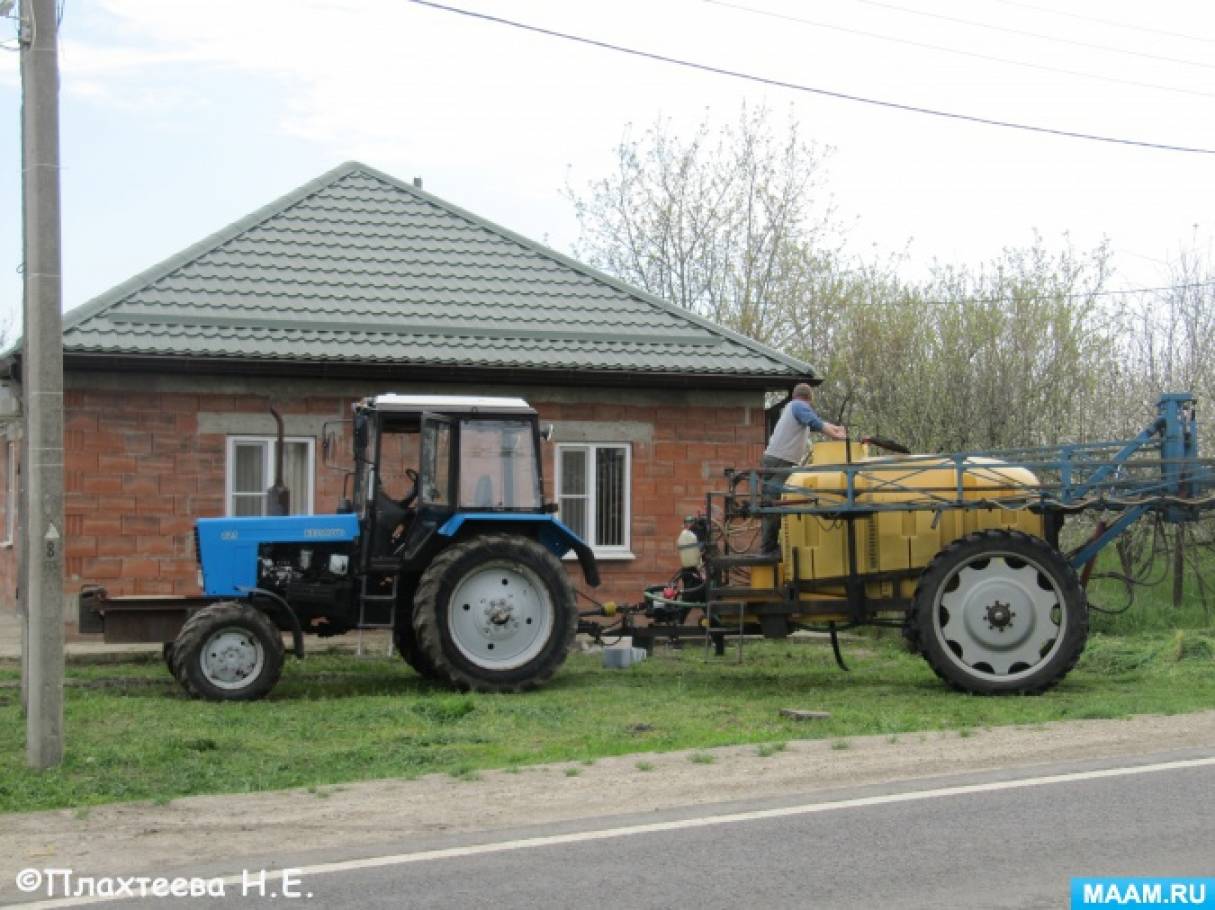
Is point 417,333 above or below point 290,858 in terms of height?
above

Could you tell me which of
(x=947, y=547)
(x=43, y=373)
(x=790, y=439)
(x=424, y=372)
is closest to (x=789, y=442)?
(x=790, y=439)

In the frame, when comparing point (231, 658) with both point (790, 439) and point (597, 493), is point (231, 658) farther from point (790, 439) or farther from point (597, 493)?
point (597, 493)

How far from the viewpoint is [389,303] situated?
1897 centimetres

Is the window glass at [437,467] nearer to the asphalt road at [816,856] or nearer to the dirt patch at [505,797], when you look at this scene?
the dirt patch at [505,797]

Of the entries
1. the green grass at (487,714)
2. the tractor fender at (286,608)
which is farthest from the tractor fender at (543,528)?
the tractor fender at (286,608)

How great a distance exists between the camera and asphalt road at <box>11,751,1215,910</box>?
662cm

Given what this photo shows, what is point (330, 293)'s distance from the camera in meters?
18.9

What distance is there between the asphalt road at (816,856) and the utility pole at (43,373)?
3.03m

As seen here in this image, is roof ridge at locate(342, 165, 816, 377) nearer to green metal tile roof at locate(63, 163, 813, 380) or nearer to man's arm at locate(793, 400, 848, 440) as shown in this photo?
green metal tile roof at locate(63, 163, 813, 380)

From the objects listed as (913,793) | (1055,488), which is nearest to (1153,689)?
(1055,488)

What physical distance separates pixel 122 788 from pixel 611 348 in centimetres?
1061

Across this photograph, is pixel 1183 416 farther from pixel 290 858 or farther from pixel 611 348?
pixel 290 858

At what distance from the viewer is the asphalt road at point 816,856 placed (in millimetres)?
6621

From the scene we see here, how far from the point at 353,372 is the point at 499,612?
5.04m
